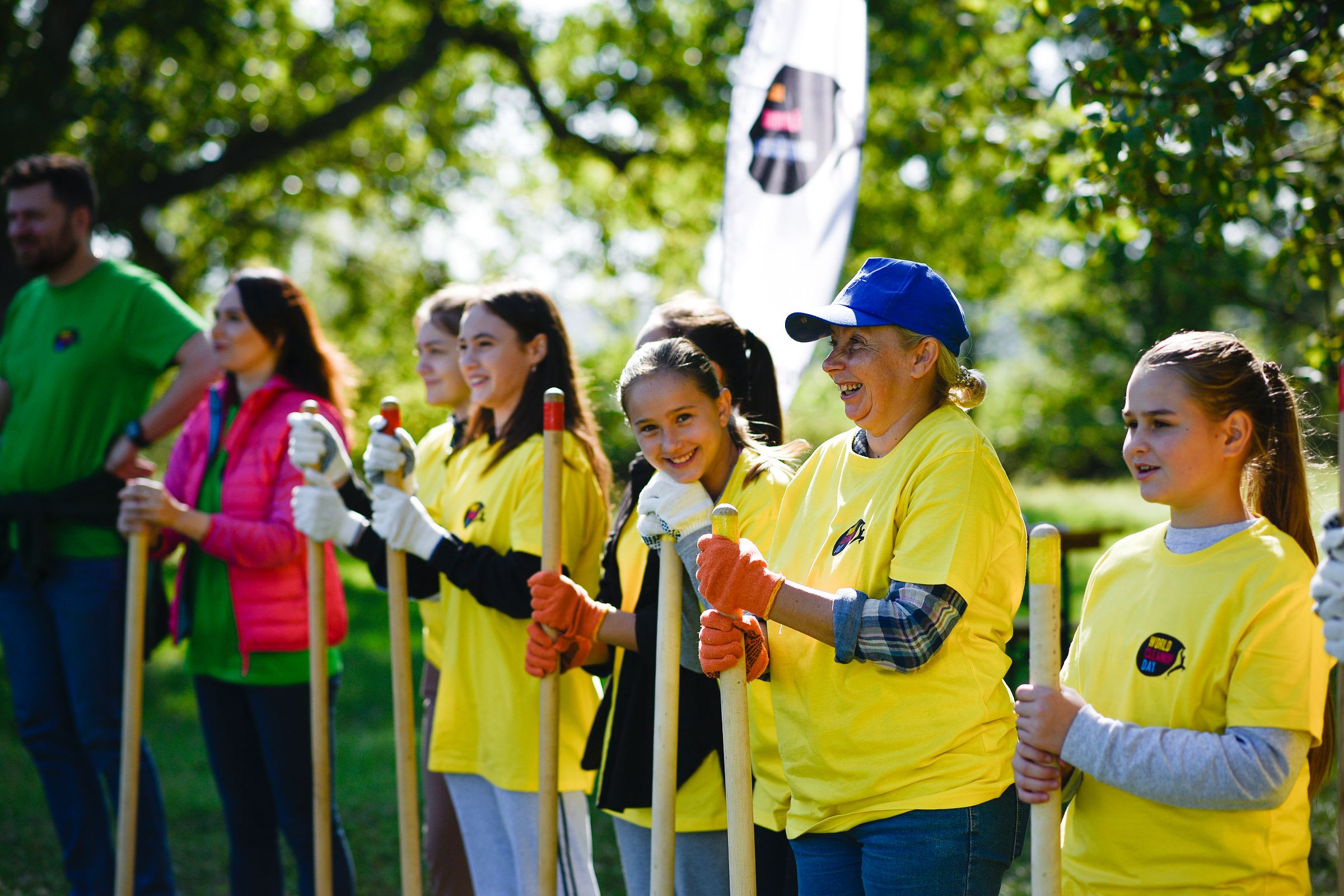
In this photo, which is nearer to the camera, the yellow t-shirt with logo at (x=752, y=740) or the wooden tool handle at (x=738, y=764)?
the wooden tool handle at (x=738, y=764)

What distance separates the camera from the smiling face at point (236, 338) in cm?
388

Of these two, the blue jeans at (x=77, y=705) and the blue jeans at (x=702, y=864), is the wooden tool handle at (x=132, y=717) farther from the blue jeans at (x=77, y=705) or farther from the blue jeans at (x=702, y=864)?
the blue jeans at (x=702, y=864)

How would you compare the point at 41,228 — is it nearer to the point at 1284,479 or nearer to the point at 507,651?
the point at 507,651

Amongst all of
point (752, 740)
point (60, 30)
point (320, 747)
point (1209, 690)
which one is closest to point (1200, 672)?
point (1209, 690)

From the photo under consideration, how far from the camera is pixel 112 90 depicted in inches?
394

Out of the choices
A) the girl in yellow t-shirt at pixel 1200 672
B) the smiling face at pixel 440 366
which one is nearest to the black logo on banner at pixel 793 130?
the smiling face at pixel 440 366

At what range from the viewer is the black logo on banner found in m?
4.20

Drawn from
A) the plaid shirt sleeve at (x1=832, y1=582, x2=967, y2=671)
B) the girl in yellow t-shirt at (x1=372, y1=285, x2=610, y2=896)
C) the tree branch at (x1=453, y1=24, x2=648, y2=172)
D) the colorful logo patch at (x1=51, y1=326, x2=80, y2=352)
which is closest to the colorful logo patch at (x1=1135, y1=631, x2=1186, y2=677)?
the plaid shirt sleeve at (x1=832, y1=582, x2=967, y2=671)

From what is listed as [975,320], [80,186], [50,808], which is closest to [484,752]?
[50,808]

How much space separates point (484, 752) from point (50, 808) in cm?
182

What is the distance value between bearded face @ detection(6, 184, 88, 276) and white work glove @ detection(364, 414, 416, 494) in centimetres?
186

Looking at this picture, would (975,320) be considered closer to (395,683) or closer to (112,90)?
(112,90)

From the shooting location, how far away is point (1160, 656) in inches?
81.1

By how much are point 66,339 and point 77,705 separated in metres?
1.31
